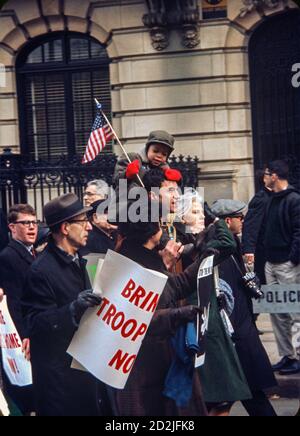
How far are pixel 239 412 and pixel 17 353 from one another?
6.77 feet

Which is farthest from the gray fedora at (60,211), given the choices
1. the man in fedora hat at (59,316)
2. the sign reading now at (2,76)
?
the sign reading now at (2,76)

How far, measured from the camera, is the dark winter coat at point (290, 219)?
411 inches

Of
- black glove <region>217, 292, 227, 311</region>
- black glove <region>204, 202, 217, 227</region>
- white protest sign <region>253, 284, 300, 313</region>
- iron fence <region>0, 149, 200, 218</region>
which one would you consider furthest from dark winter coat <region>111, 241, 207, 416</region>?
iron fence <region>0, 149, 200, 218</region>

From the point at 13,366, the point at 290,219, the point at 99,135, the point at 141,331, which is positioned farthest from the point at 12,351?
the point at 290,219

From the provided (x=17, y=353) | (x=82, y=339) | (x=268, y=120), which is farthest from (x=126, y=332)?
(x=268, y=120)

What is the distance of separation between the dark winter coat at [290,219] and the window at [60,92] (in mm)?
2652

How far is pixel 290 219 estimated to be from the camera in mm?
10492

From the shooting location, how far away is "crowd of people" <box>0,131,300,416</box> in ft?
22.1

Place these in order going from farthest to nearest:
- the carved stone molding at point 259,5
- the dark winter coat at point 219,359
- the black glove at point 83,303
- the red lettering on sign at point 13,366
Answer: the carved stone molding at point 259,5, the red lettering on sign at point 13,366, the dark winter coat at point 219,359, the black glove at point 83,303

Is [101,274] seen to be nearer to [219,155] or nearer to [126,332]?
[126,332]

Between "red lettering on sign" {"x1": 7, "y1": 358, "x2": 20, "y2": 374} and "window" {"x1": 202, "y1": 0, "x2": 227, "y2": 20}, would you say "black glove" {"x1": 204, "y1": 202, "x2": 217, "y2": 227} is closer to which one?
"red lettering on sign" {"x1": 7, "y1": 358, "x2": 20, "y2": 374}

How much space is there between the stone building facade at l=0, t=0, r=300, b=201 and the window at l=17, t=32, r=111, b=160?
0.13 metres

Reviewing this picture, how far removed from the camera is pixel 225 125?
42.6ft

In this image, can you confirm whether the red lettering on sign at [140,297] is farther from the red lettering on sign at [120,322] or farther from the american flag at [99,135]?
the american flag at [99,135]
